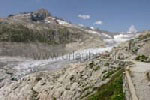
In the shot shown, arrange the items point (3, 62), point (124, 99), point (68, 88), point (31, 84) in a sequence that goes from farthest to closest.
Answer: point (3, 62) → point (31, 84) → point (68, 88) → point (124, 99)

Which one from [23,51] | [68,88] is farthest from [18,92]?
[23,51]

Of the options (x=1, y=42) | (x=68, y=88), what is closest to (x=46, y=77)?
(x=68, y=88)

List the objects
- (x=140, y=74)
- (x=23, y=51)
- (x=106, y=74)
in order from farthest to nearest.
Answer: (x=23, y=51) → (x=106, y=74) → (x=140, y=74)

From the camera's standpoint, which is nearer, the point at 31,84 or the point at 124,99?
the point at 124,99

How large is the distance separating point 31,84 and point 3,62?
338 feet

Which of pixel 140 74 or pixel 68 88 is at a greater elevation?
pixel 140 74

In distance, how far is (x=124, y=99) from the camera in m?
15.8

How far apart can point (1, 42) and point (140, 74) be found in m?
184

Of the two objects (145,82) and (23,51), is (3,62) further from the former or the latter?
(145,82)

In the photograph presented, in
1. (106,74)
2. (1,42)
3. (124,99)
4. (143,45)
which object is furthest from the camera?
(1,42)

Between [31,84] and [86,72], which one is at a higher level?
[86,72]

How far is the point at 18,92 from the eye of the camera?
145 ft

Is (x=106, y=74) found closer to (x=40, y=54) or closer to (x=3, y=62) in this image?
(x=3, y=62)

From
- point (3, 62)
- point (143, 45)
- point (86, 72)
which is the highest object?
point (143, 45)
